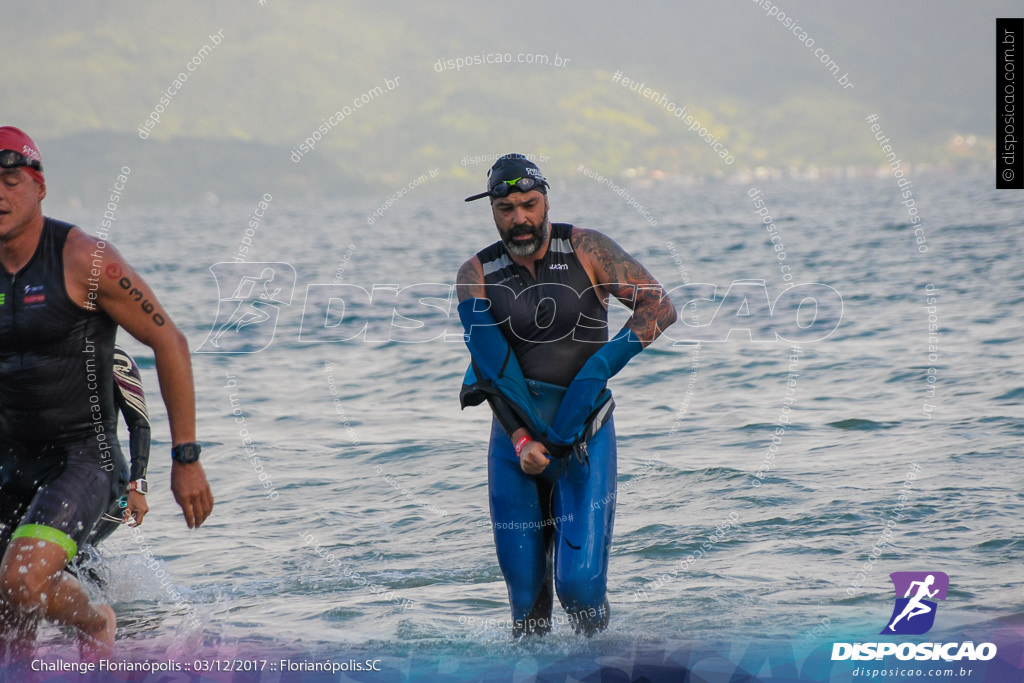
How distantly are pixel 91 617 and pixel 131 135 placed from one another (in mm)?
130058

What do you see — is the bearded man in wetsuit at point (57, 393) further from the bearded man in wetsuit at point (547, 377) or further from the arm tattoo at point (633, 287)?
the arm tattoo at point (633, 287)

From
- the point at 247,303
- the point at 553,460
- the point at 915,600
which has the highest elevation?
the point at 247,303

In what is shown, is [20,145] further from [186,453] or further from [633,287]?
[633,287]

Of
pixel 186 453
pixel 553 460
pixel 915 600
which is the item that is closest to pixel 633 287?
pixel 553 460

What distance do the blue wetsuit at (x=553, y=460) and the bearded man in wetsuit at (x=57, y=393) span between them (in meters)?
1.78

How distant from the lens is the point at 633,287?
5.61 metres

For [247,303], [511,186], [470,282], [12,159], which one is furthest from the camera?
[247,303]

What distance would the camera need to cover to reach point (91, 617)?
5156 millimetres

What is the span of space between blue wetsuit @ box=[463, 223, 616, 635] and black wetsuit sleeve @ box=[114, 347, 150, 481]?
6.36 ft

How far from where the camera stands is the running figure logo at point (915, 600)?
606 centimetres

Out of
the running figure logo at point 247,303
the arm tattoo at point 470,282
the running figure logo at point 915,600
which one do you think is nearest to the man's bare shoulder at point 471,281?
the arm tattoo at point 470,282

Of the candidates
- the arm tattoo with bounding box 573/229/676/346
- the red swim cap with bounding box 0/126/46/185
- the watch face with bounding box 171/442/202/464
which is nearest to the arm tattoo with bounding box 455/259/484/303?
the arm tattoo with bounding box 573/229/676/346

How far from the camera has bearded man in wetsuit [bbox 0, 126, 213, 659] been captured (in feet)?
15.2

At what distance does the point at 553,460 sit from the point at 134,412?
2492 millimetres
